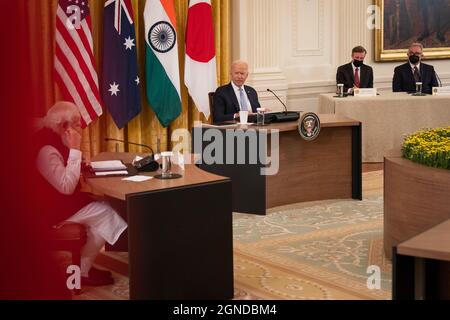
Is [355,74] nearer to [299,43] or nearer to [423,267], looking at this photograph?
[299,43]

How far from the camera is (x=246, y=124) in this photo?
7043mm

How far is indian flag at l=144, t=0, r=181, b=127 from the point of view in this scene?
8641 mm

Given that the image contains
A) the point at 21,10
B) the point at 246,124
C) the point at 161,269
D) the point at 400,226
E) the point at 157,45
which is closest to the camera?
the point at 21,10

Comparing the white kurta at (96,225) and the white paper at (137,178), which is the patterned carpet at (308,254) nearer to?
the white kurta at (96,225)

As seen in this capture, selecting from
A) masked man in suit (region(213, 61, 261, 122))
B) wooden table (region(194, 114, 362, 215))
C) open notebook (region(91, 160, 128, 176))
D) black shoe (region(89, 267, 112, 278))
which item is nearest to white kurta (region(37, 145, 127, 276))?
black shoe (region(89, 267, 112, 278))

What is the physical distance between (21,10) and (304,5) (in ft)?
33.3

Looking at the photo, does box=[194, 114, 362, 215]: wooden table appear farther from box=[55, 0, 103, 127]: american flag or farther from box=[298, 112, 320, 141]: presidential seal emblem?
box=[55, 0, 103, 127]: american flag

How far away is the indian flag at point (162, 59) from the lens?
8.64m

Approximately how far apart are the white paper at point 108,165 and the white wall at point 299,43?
521 centimetres

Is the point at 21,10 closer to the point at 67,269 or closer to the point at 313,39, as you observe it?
the point at 67,269

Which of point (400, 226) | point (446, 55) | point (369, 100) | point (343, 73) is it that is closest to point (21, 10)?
point (400, 226)

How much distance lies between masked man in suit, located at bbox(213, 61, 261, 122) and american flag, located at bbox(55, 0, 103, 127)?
4.99ft

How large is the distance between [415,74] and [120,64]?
4.48 meters

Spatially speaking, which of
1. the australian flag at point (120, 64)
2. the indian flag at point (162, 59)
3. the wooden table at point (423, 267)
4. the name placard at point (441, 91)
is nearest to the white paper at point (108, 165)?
the wooden table at point (423, 267)
